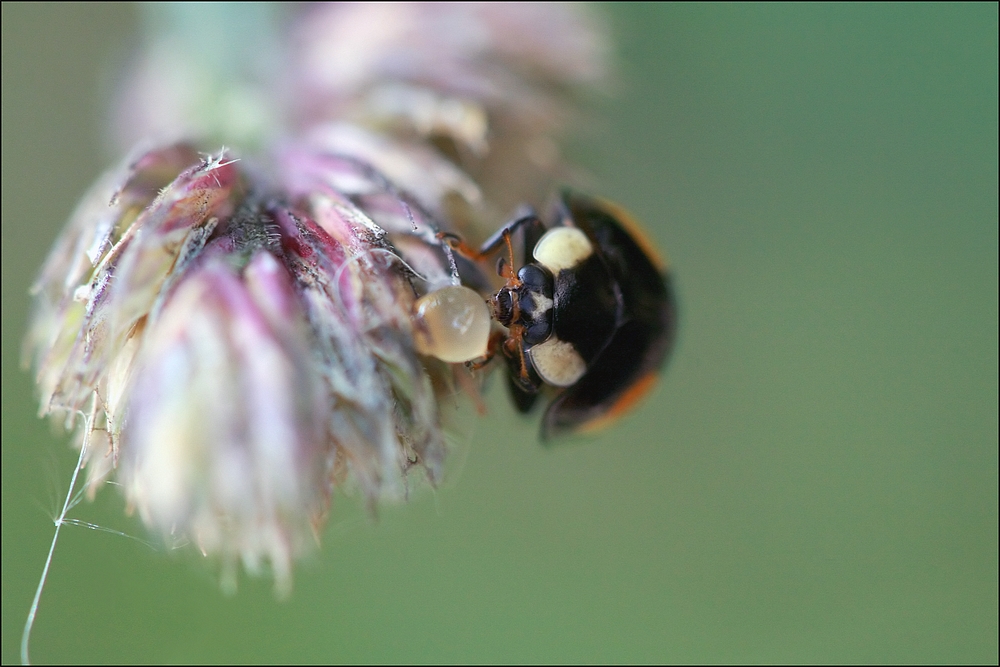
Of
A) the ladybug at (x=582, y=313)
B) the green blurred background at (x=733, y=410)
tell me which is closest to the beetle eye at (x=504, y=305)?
the ladybug at (x=582, y=313)

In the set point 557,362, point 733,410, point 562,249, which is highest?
point 733,410

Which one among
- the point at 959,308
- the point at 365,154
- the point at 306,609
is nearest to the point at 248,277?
the point at 365,154

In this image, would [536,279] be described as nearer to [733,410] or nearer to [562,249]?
[562,249]

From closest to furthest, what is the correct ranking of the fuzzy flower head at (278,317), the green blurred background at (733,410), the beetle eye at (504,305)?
1. the fuzzy flower head at (278,317)
2. the beetle eye at (504,305)
3. the green blurred background at (733,410)

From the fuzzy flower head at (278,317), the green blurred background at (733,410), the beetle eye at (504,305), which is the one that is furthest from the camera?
the green blurred background at (733,410)

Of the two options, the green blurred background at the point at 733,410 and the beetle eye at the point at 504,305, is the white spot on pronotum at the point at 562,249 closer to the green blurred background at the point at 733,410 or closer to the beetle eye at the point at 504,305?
the beetle eye at the point at 504,305

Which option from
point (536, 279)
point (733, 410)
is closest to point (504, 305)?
point (536, 279)
